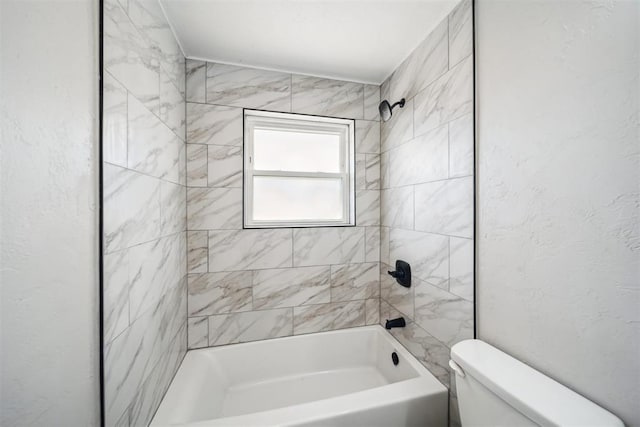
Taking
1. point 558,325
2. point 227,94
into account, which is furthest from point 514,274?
point 227,94

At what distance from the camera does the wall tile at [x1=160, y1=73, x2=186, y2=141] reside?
1221 millimetres

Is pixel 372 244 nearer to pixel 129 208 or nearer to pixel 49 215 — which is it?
pixel 129 208

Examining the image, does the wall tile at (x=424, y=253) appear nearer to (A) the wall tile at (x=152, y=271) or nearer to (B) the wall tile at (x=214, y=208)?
(B) the wall tile at (x=214, y=208)

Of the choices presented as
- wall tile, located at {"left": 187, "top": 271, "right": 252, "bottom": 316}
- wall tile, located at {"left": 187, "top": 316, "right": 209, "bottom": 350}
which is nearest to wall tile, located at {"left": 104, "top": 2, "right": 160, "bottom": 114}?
wall tile, located at {"left": 187, "top": 271, "right": 252, "bottom": 316}

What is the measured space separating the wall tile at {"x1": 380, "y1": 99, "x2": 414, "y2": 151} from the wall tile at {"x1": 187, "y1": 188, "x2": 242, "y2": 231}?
1.15 meters

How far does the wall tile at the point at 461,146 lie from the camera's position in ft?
3.68

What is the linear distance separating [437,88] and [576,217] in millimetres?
923

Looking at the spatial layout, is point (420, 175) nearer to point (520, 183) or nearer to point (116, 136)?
point (520, 183)

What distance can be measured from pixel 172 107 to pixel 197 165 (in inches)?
15.2

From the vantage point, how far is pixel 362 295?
1913 millimetres

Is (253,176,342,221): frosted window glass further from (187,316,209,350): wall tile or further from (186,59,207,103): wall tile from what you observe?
(187,316,209,350): wall tile

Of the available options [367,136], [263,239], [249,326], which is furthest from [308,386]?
[367,136]

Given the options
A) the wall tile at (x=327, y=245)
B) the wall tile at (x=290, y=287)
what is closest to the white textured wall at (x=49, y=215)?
the wall tile at (x=290, y=287)

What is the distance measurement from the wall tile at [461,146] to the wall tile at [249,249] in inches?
44.9
